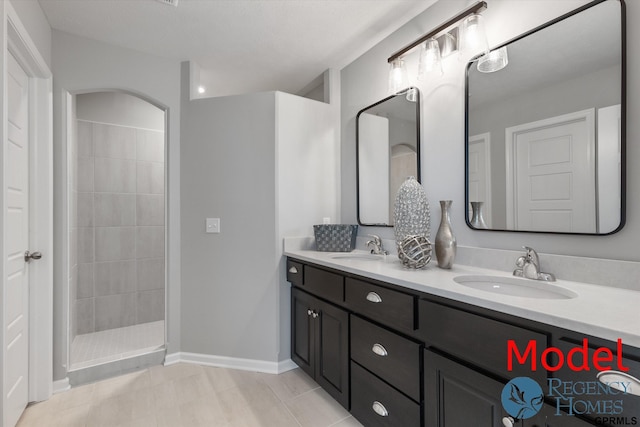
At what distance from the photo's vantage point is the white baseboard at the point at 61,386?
205 cm

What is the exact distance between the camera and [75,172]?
2869 millimetres

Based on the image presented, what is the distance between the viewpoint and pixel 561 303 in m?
0.97

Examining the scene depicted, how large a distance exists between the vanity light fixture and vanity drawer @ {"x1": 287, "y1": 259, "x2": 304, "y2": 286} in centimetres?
135

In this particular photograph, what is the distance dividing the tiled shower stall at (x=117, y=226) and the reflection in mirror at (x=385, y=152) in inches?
87.1

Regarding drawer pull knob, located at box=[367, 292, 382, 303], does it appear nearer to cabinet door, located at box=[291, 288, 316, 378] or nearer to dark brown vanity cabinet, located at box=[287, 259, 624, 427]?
dark brown vanity cabinet, located at box=[287, 259, 624, 427]

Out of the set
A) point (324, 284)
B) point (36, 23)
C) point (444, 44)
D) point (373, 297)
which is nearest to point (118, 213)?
point (36, 23)

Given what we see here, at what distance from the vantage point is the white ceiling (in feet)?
6.16

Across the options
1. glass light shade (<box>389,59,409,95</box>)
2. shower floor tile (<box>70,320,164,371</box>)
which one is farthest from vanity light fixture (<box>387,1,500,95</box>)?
shower floor tile (<box>70,320,164,371</box>)

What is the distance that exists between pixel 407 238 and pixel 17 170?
217 cm

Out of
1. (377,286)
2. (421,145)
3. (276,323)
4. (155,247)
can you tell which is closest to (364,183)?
(421,145)

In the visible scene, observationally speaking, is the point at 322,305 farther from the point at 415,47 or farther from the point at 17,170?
the point at 17,170

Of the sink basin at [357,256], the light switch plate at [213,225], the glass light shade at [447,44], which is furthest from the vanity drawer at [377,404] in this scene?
the glass light shade at [447,44]

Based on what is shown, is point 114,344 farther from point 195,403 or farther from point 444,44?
point 444,44

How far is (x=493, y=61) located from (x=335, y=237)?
1.42 m
